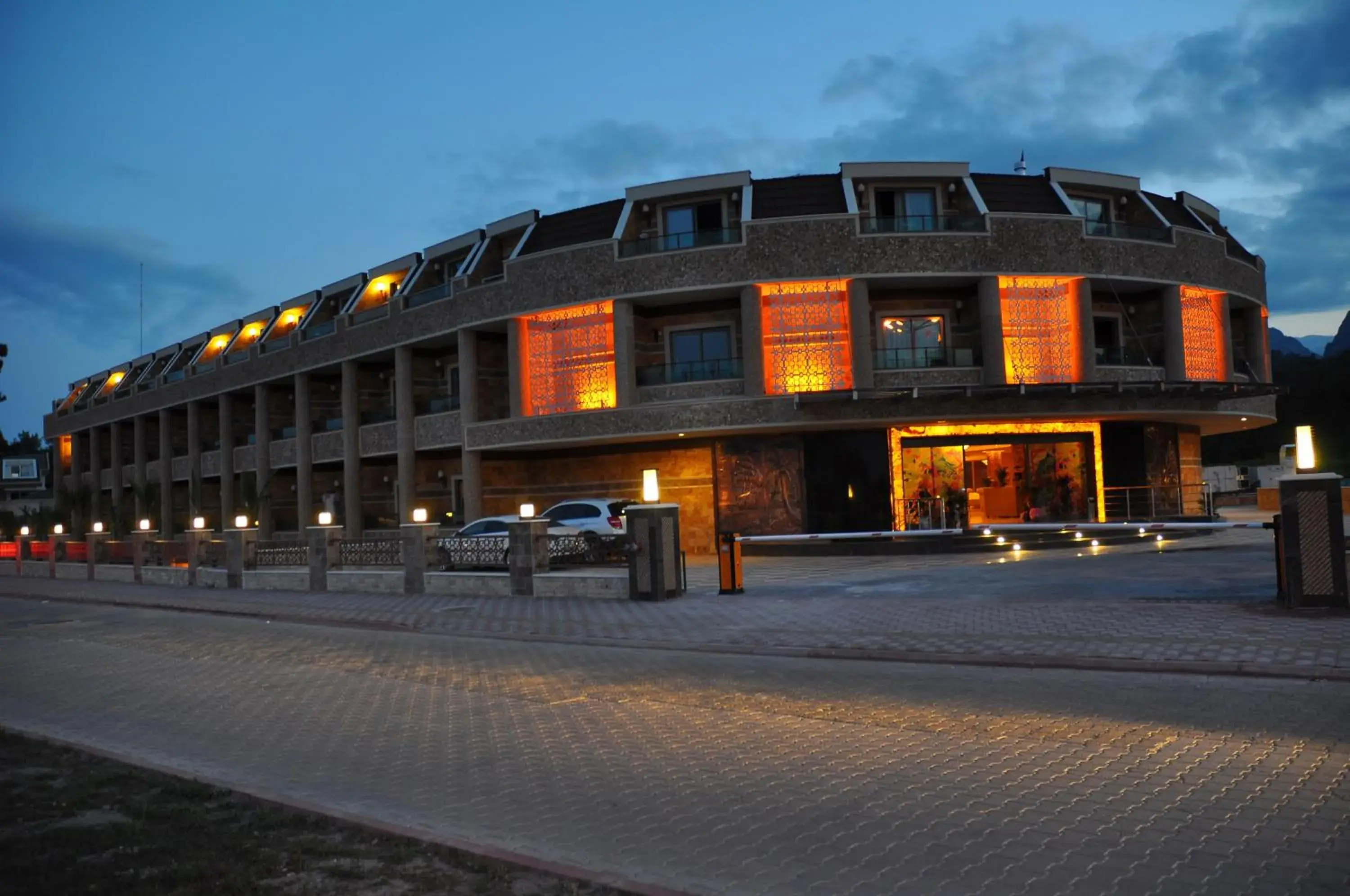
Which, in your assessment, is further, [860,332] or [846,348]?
[846,348]

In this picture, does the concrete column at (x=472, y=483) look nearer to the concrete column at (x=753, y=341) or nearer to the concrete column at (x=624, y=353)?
the concrete column at (x=624, y=353)

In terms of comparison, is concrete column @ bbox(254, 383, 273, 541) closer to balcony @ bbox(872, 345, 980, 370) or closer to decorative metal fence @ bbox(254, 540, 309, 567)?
decorative metal fence @ bbox(254, 540, 309, 567)

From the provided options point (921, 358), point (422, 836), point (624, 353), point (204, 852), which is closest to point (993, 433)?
point (921, 358)

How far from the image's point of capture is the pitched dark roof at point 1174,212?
33.8 meters

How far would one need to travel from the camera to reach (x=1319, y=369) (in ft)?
265

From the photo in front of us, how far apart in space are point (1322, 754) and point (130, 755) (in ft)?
26.8

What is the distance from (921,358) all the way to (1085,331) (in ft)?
15.3

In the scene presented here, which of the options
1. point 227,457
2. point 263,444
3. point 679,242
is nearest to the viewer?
point 679,242

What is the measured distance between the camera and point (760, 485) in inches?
1260

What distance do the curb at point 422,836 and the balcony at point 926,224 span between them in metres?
25.4

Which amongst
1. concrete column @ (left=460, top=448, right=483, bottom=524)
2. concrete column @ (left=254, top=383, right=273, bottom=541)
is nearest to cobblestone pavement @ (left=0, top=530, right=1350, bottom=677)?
concrete column @ (left=460, top=448, right=483, bottom=524)

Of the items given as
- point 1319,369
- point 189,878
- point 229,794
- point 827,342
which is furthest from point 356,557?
point 1319,369

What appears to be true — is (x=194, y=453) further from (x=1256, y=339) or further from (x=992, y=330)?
(x=1256, y=339)

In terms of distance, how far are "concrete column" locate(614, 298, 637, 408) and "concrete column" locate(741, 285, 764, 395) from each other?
3538 mm
